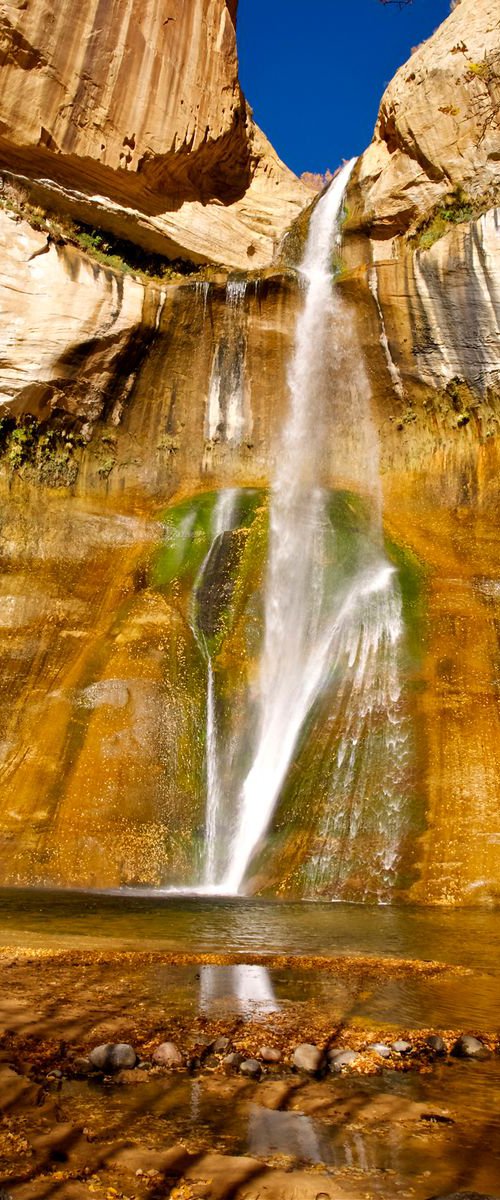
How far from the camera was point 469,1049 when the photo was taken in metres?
4.42

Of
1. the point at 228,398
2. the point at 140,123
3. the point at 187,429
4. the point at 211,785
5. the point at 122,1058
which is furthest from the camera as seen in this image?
the point at 228,398

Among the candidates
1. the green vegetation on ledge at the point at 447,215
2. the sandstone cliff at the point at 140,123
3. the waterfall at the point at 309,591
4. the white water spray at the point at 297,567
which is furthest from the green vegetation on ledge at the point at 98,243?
the green vegetation on ledge at the point at 447,215

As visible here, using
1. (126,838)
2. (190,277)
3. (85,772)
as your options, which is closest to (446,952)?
(126,838)

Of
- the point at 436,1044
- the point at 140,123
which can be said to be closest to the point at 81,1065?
the point at 436,1044

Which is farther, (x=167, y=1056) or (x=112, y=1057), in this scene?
(x=167, y=1056)

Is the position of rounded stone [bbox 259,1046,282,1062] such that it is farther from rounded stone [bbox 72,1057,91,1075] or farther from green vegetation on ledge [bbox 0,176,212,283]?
green vegetation on ledge [bbox 0,176,212,283]

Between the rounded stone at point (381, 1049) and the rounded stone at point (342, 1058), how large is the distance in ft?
0.48

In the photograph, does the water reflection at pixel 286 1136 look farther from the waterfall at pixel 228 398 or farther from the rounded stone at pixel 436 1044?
the waterfall at pixel 228 398

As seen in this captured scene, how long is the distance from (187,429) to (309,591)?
6.74 meters

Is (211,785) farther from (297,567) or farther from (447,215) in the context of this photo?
(447,215)

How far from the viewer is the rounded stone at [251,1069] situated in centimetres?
393


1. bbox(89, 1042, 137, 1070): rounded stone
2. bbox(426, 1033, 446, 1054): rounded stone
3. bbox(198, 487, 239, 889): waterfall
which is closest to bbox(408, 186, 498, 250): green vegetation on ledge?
bbox(198, 487, 239, 889): waterfall

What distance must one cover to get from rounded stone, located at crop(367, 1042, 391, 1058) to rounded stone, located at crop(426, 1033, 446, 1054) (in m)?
0.25

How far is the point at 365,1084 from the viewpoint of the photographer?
390cm
